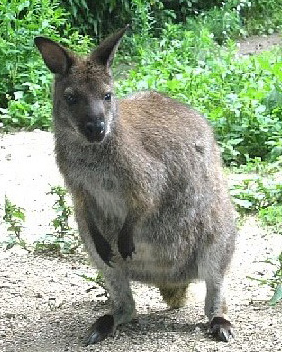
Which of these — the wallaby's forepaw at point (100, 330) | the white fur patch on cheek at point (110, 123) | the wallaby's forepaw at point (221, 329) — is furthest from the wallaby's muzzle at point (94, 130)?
the wallaby's forepaw at point (221, 329)

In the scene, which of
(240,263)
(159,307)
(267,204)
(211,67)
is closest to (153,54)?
(211,67)

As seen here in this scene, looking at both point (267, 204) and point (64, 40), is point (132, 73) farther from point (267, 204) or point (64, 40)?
point (267, 204)

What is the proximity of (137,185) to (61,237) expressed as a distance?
1701mm

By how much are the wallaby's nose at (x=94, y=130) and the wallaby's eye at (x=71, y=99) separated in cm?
17

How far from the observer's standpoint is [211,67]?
1037 centimetres

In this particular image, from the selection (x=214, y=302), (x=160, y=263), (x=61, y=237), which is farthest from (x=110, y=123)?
(x=61, y=237)

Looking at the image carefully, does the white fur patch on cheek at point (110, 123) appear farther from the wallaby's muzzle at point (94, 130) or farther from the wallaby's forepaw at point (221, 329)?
the wallaby's forepaw at point (221, 329)

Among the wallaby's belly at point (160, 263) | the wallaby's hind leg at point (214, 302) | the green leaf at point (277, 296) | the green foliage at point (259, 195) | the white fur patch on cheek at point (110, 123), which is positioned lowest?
the green foliage at point (259, 195)

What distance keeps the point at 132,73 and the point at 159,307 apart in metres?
5.08

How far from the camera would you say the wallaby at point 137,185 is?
445 cm

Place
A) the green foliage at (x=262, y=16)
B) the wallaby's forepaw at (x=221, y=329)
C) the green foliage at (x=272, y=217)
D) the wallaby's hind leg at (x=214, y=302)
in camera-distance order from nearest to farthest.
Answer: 1. the wallaby's forepaw at (x=221, y=329)
2. the wallaby's hind leg at (x=214, y=302)
3. the green foliage at (x=272, y=217)
4. the green foliage at (x=262, y=16)

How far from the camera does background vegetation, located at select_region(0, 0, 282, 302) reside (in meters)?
7.78

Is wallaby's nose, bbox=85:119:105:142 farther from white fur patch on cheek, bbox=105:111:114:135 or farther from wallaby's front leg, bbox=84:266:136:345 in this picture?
wallaby's front leg, bbox=84:266:136:345

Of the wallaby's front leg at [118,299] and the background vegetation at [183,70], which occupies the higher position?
the wallaby's front leg at [118,299]
